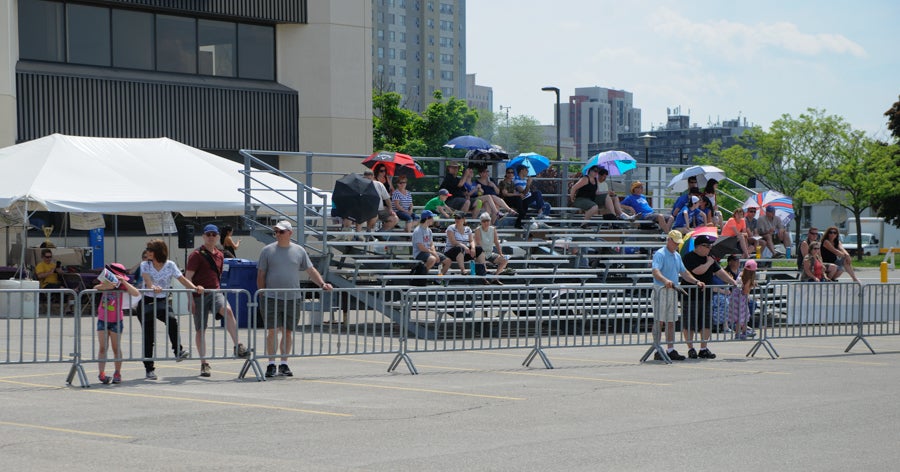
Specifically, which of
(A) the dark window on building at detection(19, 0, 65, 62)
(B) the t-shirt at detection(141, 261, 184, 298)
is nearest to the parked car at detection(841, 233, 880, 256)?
(A) the dark window on building at detection(19, 0, 65, 62)

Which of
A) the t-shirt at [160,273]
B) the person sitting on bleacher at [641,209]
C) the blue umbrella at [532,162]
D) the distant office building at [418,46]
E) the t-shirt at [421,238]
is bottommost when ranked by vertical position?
the t-shirt at [160,273]

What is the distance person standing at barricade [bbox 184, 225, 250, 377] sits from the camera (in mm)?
13211

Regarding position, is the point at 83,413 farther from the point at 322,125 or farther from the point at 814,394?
the point at 322,125

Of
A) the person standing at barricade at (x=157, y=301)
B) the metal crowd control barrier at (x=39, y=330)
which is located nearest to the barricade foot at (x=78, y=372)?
the metal crowd control barrier at (x=39, y=330)

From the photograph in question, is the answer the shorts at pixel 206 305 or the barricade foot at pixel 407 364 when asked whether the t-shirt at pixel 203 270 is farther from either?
the barricade foot at pixel 407 364

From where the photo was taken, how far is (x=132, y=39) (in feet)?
105

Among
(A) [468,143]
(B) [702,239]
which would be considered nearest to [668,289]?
(B) [702,239]

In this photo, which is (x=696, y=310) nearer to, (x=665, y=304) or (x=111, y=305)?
(x=665, y=304)

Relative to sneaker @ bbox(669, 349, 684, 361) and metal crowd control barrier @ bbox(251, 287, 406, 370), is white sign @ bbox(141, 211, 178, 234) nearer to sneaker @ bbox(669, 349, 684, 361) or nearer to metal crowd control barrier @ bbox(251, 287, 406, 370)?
metal crowd control barrier @ bbox(251, 287, 406, 370)

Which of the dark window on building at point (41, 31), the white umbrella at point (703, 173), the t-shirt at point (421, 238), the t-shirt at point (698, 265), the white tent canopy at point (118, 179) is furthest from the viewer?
the dark window on building at point (41, 31)

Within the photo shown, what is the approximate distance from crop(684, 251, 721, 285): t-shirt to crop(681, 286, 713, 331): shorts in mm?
362

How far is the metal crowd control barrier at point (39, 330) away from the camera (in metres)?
12.4

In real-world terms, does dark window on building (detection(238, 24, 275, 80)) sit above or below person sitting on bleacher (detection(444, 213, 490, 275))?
above

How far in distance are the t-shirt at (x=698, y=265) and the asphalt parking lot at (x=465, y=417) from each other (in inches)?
59.6
